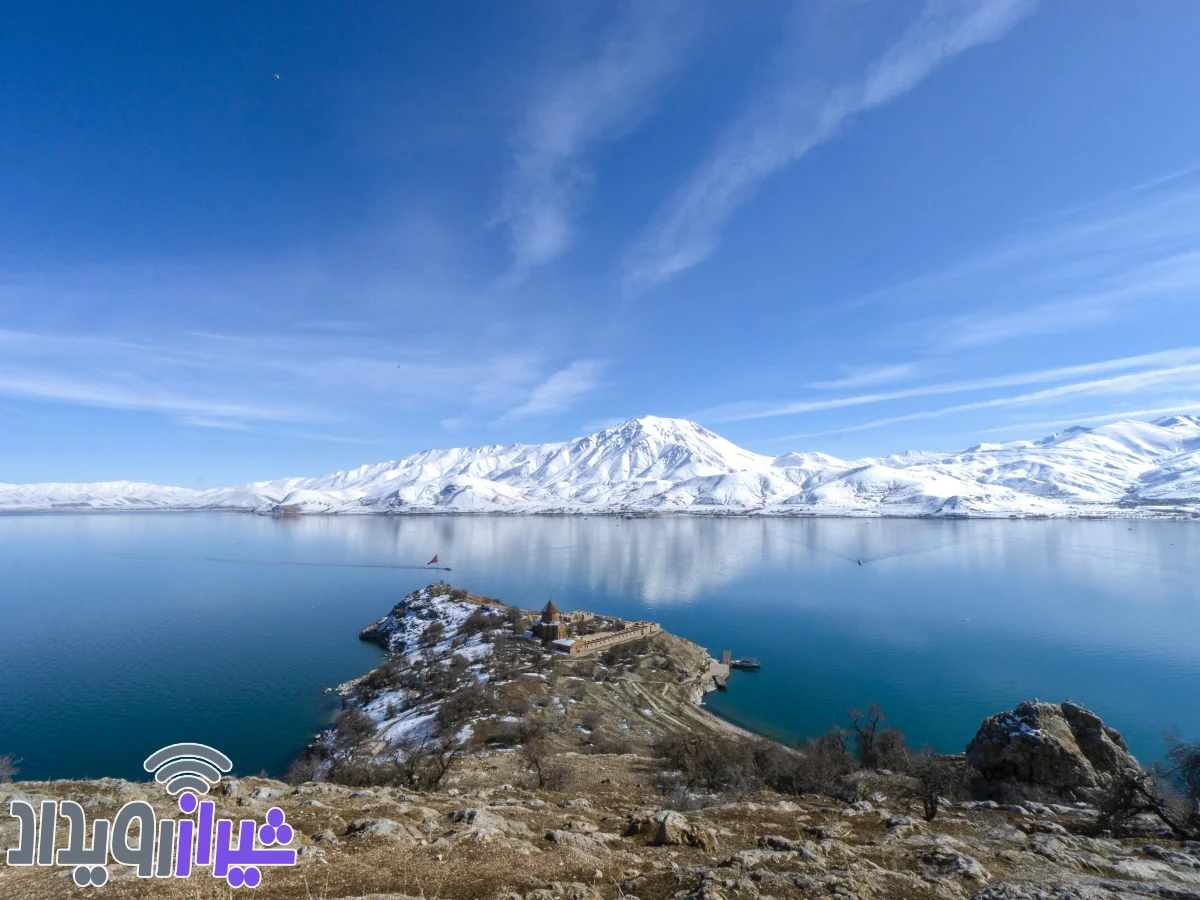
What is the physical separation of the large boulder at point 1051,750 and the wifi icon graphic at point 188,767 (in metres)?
32.9

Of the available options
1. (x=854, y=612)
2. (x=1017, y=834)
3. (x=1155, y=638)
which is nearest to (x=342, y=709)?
(x=1017, y=834)

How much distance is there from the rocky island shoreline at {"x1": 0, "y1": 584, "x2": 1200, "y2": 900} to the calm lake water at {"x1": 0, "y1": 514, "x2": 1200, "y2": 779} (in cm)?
2356

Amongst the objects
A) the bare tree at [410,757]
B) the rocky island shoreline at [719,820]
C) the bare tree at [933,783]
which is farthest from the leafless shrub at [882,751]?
the bare tree at [410,757]

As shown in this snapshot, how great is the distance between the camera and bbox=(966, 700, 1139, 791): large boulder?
25.3 metres

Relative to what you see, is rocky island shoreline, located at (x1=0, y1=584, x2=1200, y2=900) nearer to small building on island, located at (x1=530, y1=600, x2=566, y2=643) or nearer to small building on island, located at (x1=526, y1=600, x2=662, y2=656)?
small building on island, located at (x1=526, y1=600, x2=662, y2=656)

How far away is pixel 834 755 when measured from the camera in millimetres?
30781

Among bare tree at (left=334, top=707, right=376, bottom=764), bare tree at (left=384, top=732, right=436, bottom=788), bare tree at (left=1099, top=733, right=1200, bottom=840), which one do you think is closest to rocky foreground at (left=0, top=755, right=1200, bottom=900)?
bare tree at (left=1099, top=733, right=1200, bottom=840)

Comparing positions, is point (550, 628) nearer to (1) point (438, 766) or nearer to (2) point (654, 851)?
(1) point (438, 766)

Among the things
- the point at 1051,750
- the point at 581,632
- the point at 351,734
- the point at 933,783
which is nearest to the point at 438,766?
the point at 351,734

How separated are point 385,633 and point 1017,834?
8390 cm

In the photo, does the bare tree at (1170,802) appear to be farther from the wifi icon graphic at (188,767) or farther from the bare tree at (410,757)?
the bare tree at (410,757)

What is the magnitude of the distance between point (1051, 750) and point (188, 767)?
112 ft

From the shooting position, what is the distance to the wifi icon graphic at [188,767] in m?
7.54

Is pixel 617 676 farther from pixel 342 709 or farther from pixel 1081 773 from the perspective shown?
pixel 1081 773
